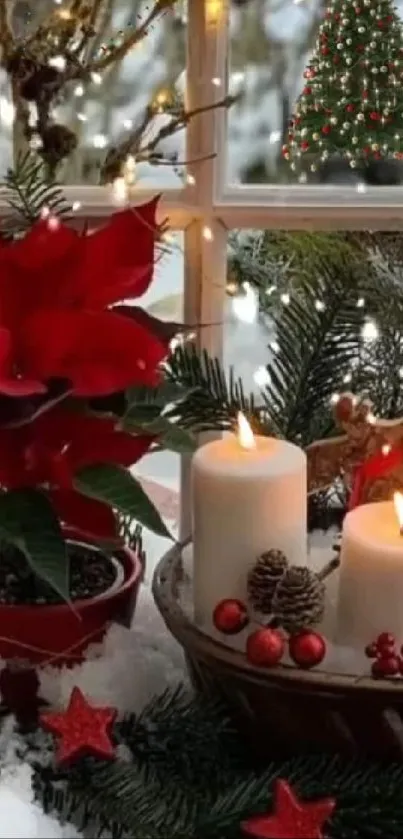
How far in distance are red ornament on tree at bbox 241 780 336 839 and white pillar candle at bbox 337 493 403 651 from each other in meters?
0.12

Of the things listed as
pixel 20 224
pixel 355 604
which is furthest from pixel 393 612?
pixel 20 224

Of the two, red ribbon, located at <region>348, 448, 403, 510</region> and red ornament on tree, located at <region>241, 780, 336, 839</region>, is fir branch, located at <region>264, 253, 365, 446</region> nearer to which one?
red ribbon, located at <region>348, 448, 403, 510</region>

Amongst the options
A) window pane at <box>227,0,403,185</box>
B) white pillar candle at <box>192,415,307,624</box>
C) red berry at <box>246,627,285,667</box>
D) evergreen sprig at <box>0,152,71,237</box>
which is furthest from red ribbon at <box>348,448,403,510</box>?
window pane at <box>227,0,403,185</box>

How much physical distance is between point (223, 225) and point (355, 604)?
22.8 inches

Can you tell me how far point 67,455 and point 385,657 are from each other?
222 mm

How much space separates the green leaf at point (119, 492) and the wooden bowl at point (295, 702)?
0.07 meters

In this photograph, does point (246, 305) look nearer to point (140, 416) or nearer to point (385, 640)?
A: point (140, 416)

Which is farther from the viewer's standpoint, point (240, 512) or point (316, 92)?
point (316, 92)

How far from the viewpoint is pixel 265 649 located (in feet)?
2.30

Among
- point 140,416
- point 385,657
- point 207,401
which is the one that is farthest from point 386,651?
point 207,401

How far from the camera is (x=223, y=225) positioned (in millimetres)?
1228

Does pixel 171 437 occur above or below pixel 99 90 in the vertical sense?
below

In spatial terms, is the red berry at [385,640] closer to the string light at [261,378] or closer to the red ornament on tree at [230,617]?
the red ornament on tree at [230,617]

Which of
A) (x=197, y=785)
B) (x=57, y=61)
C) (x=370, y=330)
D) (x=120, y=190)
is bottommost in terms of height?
(x=197, y=785)
